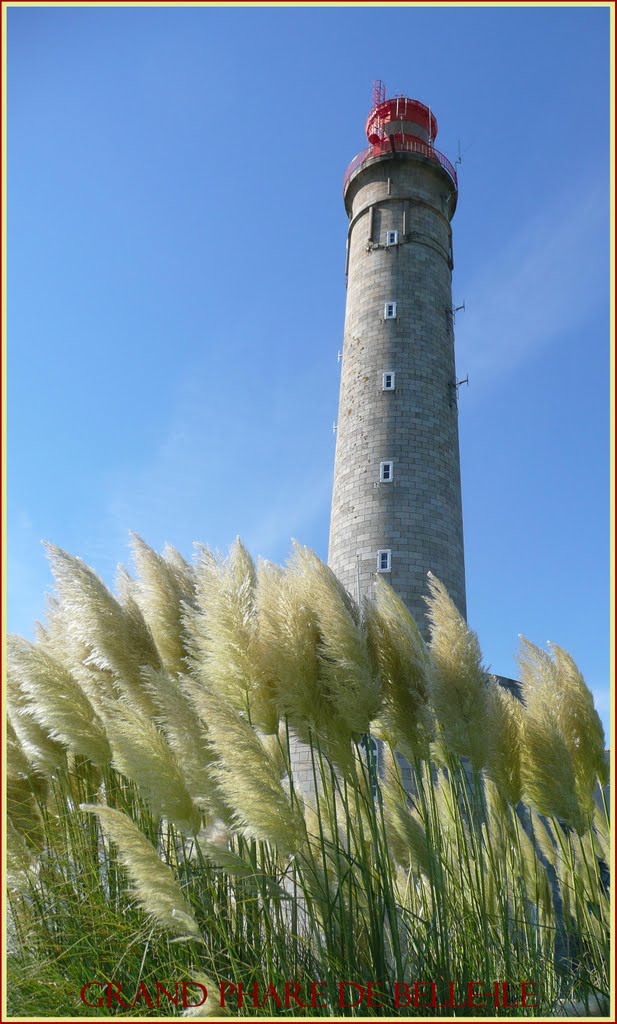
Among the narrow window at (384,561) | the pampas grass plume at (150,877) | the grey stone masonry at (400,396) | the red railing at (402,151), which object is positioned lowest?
the pampas grass plume at (150,877)

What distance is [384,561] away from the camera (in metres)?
11.7

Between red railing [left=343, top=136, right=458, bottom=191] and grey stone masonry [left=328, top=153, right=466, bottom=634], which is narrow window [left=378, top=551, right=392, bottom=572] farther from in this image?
red railing [left=343, top=136, right=458, bottom=191]

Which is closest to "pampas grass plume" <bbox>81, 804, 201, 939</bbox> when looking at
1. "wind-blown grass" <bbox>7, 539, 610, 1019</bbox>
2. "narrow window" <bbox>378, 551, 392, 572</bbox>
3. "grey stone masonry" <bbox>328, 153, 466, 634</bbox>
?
"wind-blown grass" <bbox>7, 539, 610, 1019</bbox>

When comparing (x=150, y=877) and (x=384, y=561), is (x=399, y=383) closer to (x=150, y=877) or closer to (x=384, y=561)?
(x=384, y=561)

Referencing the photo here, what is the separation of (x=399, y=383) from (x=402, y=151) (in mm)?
5019

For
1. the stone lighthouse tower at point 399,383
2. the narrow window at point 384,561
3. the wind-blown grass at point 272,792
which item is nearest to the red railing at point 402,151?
the stone lighthouse tower at point 399,383

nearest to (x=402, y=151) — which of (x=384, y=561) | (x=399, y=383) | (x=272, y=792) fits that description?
(x=399, y=383)

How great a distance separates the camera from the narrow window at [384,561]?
11.7 m

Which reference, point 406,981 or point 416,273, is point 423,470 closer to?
point 416,273

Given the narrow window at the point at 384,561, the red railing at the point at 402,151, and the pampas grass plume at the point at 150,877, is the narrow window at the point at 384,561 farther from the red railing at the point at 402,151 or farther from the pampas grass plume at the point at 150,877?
the pampas grass plume at the point at 150,877

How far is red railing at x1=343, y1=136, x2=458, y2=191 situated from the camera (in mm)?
Answer: 14398

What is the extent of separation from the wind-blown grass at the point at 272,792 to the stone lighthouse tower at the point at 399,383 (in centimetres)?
844

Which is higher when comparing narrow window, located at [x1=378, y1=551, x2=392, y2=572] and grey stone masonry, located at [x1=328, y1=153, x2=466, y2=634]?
grey stone masonry, located at [x1=328, y1=153, x2=466, y2=634]

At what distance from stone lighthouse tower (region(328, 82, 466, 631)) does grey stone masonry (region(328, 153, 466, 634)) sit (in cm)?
2
